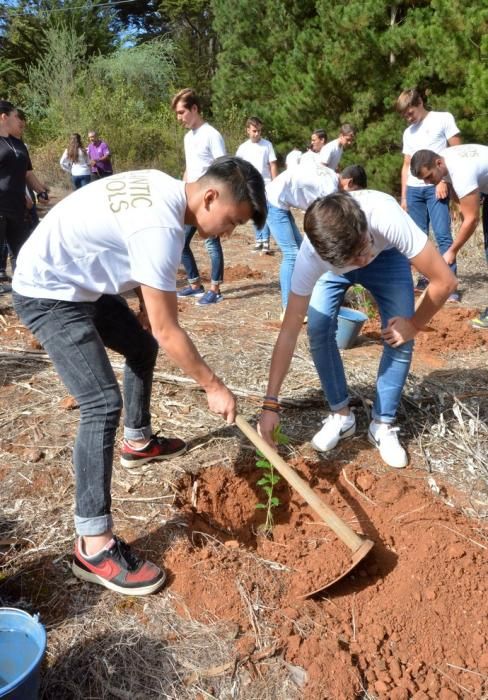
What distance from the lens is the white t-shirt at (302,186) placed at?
428cm

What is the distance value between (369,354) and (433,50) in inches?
296

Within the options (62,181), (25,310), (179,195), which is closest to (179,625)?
(25,310)

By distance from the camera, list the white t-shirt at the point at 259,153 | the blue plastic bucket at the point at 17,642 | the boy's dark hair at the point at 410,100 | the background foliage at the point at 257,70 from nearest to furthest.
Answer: the blue plastic bucket at the point at 17,642, the boy's dark hair at the point at 410,100, the white t-shirt at the point at 259,153, the background foliage at the point at 257,70

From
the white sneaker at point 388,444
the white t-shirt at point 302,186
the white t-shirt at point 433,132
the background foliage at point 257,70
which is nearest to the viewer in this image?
the white sneaker at point 388,444

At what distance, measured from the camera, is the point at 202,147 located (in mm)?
5707

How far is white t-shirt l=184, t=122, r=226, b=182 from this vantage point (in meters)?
5.67

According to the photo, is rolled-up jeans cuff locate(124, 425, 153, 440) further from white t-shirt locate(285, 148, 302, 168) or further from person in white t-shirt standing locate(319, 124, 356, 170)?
person in white t-shirt standing locate(319, 124, 356, 170)

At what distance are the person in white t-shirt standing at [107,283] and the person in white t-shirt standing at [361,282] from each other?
419 millimetres

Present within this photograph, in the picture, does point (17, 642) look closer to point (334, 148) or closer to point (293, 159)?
point (293, 159)

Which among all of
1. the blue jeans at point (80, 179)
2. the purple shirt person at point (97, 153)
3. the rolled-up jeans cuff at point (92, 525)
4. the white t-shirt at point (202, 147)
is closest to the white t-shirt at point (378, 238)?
the rolled-up jeans cuff at point (92, 525)

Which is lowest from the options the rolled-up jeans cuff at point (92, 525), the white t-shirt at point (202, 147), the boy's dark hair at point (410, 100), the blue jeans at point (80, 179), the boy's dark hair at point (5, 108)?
the rolled-up jeans cuff at point (92, 525)

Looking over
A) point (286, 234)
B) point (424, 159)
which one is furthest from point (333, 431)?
point (424, 159)

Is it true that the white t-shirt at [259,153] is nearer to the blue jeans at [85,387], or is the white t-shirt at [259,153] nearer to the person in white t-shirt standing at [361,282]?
the person in white t-shirt standing at [361,282]

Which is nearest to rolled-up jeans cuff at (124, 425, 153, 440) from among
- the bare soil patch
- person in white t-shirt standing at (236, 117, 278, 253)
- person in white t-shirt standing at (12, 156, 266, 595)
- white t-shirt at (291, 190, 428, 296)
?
the bare soil patch
